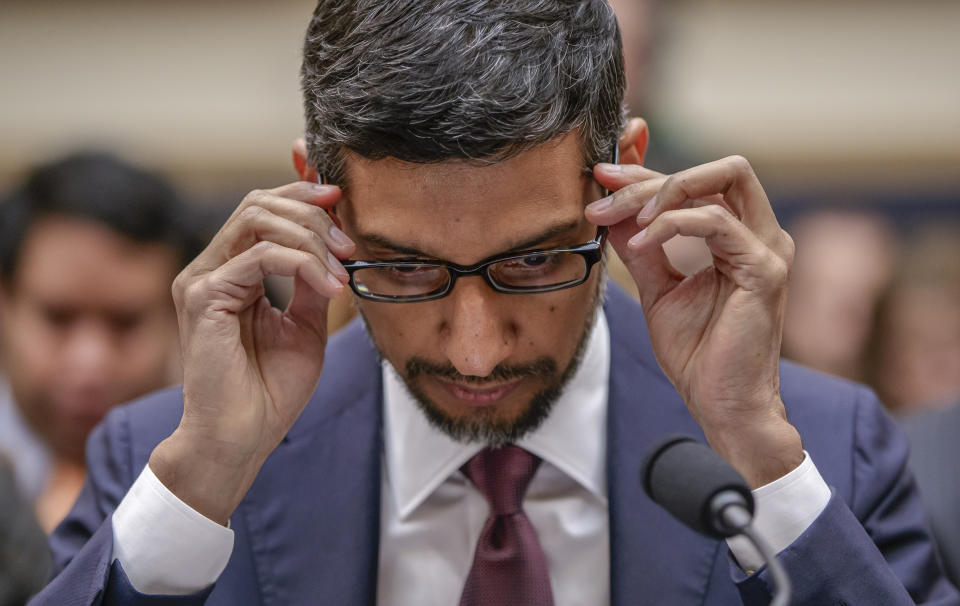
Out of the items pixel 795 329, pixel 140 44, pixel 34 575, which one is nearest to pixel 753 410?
pixel 34 575

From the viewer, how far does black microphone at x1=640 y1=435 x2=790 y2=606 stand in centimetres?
133

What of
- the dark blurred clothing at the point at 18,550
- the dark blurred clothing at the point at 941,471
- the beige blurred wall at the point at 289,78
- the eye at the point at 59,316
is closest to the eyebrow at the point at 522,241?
the dark blurred clothing at the point at 18,550

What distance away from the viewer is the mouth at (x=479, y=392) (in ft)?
6.19

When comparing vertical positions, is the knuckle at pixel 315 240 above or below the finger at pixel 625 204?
below

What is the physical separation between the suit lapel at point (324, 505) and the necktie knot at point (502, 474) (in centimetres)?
19

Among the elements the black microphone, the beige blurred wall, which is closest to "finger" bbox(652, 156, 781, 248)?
the black microphone

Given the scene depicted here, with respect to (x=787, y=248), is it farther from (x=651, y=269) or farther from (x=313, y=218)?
(x=313, y=218)

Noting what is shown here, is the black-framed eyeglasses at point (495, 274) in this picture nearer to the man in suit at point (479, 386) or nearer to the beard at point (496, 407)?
the man in suit at point (479, 386)

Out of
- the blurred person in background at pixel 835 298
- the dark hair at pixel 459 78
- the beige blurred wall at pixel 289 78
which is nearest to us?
the dark hair at pixel 459 78

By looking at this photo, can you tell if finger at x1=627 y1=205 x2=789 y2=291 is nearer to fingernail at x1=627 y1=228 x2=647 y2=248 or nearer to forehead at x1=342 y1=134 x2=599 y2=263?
fingernail at x1=627 y1=228 x2=647 y2=248

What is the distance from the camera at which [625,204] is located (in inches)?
69.5

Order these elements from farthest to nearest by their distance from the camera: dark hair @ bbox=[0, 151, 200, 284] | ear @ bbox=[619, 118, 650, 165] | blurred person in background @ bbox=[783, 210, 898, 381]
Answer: blurred person in background @ bbox=[783, 210, 898, 381]
dark hair @ bbox=[0, 151, 200, 284]
ear @ bbox=[619, 118, 650, 165]

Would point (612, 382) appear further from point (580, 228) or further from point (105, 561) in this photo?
point (105, 561)

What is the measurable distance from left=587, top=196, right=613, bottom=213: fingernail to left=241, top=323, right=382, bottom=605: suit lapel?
0.60 m
